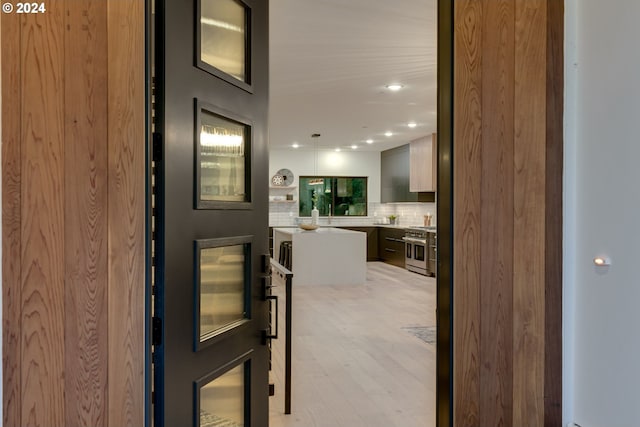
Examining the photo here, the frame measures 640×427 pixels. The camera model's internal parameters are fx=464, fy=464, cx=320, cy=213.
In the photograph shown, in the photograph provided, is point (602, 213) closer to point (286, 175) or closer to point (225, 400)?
point (225, 400)

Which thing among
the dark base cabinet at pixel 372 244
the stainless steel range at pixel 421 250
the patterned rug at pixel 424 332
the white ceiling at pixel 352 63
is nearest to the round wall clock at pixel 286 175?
the dark base cabinet at pixel 372 244

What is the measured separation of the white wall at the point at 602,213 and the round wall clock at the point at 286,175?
9.92 meters

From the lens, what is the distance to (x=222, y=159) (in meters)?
1.95

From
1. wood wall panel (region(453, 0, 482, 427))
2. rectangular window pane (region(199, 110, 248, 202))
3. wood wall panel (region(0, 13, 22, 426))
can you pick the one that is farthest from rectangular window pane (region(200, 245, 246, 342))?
wood wall panel (region(453, 0, 482, 427))

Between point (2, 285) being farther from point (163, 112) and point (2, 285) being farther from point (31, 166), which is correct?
point (163, 112)

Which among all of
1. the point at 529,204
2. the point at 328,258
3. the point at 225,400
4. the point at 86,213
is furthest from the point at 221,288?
the point at 328,258

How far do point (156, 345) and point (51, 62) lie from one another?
1.00 metres

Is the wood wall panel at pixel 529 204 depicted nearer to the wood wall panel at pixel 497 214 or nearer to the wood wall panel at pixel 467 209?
the wood wall panel at pixel 497 214

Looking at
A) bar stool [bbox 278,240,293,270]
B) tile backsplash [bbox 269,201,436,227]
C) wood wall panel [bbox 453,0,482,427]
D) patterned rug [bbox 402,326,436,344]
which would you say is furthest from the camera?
tile backsplash [bbox 269,201,436,227]

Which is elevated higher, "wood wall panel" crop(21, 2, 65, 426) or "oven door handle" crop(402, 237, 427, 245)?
"wood wall panel" crop(21, 2, 65, 426)

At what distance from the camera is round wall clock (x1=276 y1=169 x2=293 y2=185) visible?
1155 centimetres

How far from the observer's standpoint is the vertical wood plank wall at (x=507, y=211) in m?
1.82

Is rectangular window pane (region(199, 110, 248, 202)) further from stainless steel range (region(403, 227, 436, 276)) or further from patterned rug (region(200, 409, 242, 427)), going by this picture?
stainless steel range (region(403, 227, 436, 276))

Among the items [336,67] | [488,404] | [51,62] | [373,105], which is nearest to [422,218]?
[373,105]
